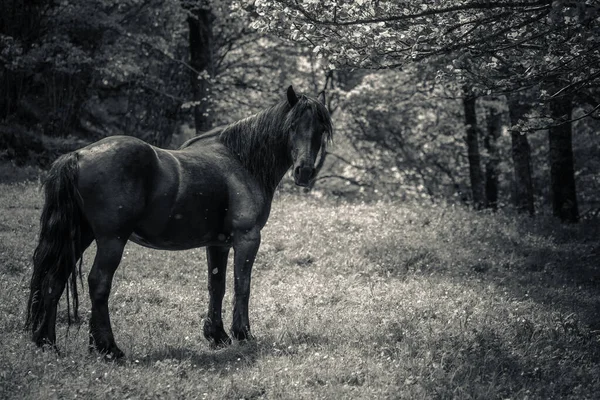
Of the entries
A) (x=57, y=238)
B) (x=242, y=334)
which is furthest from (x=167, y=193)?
(x=242, y=334)

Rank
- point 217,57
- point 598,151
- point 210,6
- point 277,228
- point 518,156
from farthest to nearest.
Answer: point 217,57 → point 598,151 → point 210,6 → point 518,156 → point 277,228

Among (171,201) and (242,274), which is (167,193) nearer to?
(171,201)

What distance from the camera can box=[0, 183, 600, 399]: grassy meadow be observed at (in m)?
6.66

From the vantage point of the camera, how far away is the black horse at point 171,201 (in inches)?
275

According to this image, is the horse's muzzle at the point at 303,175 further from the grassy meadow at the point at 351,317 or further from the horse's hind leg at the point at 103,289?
the horse's hind leg at the point at 103,289

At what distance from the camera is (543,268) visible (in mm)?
13742

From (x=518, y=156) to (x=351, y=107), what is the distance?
13.5 meters

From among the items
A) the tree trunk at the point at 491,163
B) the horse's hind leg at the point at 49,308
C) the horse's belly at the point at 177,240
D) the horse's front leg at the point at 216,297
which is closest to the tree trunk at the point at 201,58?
the tree trunk at the point at 491,163

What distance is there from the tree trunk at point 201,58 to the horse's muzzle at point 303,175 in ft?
45.1

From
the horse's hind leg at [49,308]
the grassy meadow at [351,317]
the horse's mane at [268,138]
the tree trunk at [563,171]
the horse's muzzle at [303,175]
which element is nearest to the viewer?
the grassy meadow at [351,317]

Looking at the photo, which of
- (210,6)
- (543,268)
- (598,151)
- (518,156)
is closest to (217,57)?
(210,6)

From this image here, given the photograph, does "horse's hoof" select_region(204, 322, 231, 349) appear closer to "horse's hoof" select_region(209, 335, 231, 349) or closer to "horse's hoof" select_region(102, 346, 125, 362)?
"horse's hoof" select_region(209, 335, 231, 349)

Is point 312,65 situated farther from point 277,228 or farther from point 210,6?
point 277,228

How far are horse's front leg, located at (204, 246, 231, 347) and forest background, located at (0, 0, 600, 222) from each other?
10.5ft
